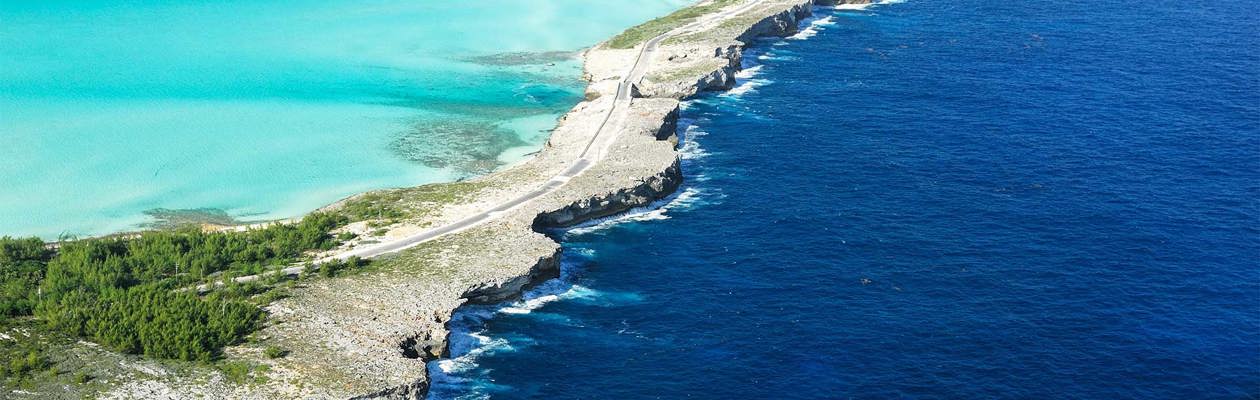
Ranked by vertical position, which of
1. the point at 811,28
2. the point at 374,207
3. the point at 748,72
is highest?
the point at 811,28

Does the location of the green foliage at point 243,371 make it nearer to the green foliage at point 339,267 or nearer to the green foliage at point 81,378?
the green foliage at point 81,378

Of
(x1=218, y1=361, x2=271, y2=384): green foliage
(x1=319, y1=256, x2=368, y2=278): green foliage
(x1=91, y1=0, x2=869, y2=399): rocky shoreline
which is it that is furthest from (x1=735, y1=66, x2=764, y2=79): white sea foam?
(x1=218, y1=361, x2=271, y2=384): green foliage

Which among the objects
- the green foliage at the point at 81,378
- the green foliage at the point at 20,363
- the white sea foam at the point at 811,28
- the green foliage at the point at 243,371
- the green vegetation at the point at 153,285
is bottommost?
the green foliage at the point at 243,371

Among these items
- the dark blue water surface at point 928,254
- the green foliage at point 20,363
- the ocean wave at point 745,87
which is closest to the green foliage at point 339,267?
the dark blue water surface at point 928,254

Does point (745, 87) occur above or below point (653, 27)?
below

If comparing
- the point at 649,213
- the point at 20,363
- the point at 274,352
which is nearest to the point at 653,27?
the point at 649,213

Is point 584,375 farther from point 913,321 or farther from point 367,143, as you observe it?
point 367,143

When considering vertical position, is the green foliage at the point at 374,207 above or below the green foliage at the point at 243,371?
above

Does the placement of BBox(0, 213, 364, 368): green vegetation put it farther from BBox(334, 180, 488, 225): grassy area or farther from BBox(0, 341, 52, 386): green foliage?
BBox(334, 180, 488, 225): grassy area

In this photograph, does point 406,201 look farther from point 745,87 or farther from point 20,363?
point 745,87
